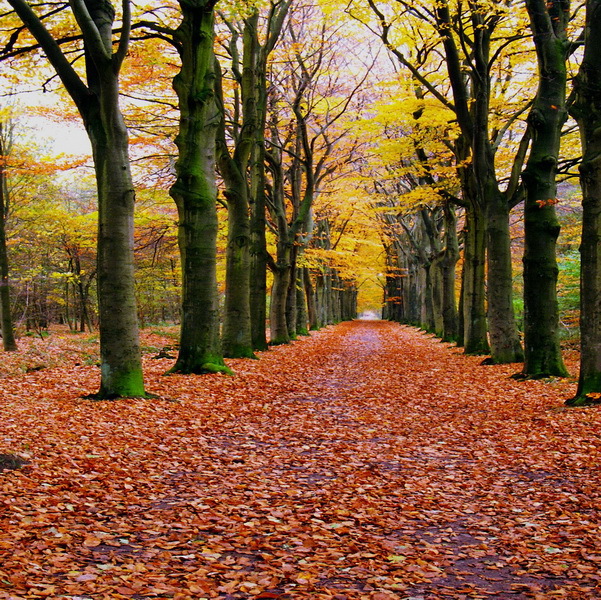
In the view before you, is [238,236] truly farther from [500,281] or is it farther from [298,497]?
[298,497]

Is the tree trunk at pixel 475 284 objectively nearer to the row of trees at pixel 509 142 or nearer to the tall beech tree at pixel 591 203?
the row of trees at pixel 509 142

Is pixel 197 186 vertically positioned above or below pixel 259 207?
below

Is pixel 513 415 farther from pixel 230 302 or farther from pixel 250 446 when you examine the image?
pixel 230 302

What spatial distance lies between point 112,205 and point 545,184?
307 inches

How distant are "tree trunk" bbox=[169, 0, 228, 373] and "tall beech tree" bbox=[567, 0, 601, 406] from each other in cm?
689

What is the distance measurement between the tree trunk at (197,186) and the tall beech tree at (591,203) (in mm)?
6888

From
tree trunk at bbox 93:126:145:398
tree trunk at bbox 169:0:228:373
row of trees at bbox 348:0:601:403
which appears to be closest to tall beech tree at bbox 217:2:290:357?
tree trunk at bbox 169:0:228:373

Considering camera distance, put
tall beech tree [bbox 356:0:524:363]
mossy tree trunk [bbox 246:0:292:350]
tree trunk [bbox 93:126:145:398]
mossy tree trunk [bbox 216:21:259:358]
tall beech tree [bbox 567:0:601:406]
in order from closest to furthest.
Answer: tall beech tree [bbox 567:0:601:406]
tree trunk [bbox 93:126:145:398]
tall beech tree [bbox 356:0:524:363]
mossy tree trunk [bbox 216:21:259:358]
mossy tree trunk [bbox 246:0:292:350]

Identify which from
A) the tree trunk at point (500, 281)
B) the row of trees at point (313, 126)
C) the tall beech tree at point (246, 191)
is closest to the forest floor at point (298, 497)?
the row of trees at point (313, 126)

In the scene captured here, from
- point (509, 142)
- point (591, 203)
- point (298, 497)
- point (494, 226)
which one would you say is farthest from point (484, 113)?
point (298, 497)

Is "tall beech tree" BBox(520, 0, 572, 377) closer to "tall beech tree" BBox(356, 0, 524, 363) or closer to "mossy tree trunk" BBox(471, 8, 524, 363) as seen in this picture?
"tall beech tree" BBox(356, 0, 524, 363)

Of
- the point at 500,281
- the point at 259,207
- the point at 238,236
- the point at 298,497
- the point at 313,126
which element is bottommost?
the point at 298,497

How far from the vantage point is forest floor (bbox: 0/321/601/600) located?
132 inches

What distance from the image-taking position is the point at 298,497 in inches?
194
